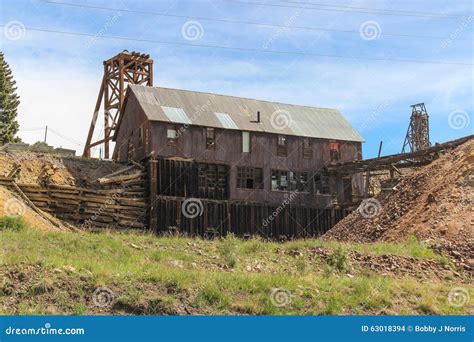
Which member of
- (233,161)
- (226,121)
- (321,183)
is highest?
(226,121)

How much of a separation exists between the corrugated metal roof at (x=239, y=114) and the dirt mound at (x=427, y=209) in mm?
12441

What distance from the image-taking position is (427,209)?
98.8ft

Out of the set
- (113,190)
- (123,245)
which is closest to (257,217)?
(113,190)

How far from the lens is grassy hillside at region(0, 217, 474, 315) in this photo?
699 inches

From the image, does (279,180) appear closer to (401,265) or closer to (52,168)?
(52,168)

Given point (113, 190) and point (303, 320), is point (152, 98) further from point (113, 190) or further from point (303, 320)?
point (303, 320)

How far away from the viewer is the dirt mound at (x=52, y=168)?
134 feet

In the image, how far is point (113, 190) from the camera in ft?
134

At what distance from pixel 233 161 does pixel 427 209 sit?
652 inches
